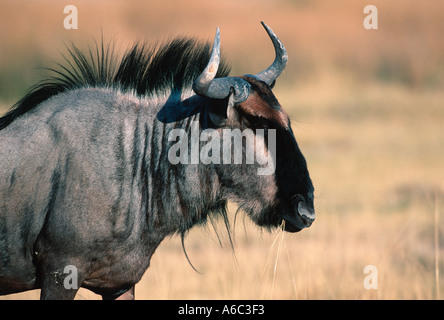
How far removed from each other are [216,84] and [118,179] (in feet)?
3.20

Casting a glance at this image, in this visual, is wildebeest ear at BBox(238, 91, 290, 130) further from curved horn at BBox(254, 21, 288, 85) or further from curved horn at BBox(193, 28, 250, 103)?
curved horn at BBox(254, 21, 288, 85)

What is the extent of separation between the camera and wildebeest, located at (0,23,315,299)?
5.32 m

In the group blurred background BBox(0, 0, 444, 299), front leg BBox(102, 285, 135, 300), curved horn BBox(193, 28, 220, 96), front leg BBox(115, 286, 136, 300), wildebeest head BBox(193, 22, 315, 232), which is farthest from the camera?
blurred background BBox(0, 0, 444, 299)

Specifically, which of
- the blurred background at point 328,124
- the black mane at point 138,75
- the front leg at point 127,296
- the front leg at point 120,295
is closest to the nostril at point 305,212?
the blurred background at point 328,124

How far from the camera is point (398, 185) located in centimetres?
1498

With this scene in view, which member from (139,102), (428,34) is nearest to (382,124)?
(428,34)

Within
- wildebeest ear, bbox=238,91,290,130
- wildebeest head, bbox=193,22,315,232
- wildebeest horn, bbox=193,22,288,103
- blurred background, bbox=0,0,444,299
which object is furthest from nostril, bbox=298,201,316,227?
wildebeest horn, bbox=193,22,288,103

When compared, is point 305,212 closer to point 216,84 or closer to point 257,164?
point 257,164

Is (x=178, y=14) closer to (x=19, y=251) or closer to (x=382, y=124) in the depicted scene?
(x=382, y=124)

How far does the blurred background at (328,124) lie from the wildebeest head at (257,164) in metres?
0.28

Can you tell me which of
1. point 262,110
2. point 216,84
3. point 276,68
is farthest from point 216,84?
point 276,68

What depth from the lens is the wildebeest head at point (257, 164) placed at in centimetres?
538

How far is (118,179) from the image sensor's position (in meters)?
5.47
